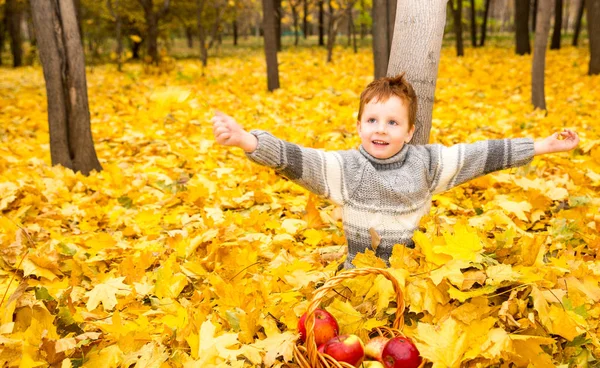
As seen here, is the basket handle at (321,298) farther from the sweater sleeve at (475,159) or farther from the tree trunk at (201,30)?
the tree trunk at (201,30)

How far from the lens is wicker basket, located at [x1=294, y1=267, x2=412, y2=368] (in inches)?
63.6

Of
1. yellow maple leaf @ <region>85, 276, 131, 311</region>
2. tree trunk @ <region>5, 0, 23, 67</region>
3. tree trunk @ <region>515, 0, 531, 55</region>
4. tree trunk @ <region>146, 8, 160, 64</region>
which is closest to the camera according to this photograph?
yellow maple leaf @ <region>85, 276, 131, 311</region>

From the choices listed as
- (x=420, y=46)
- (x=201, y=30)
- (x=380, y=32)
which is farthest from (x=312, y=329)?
(x=201, y=30)

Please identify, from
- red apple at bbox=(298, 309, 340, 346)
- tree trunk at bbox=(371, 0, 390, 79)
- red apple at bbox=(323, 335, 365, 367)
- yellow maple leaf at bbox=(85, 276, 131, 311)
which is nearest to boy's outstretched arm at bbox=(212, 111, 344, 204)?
red apple at bbox=(298, 309, 340, 346)

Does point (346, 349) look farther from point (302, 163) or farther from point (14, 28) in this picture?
point (14, 28)

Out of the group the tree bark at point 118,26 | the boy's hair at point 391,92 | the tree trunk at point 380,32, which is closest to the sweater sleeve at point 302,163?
the boy's hair at point 391,92

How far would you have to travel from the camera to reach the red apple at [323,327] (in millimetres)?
1801

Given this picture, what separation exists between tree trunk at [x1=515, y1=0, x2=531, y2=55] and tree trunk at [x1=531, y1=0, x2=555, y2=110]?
313 inches

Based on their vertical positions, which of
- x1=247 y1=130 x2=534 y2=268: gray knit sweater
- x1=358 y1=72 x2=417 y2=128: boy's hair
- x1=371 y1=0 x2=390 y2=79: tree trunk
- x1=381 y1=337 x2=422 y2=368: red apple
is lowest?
x1=381 y1=337 x2=422 y2=368: red apple

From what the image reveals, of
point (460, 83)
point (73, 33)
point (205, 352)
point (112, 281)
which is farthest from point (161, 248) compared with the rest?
point (460, 83)

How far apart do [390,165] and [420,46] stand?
2.93 feet

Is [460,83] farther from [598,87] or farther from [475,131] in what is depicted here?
[475,131]

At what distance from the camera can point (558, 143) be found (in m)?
2.20

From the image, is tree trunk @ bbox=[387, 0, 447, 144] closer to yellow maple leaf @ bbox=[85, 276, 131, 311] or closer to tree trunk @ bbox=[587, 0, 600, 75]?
yellow maple leaf @ bbox=[85, 276, 131, 311]
